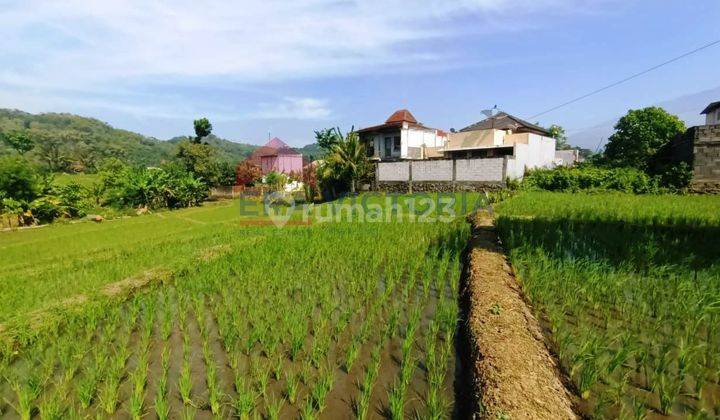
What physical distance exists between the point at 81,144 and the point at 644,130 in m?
75.9

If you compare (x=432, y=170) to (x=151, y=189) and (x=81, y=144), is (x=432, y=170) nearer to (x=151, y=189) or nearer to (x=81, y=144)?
(x=151, y=189)

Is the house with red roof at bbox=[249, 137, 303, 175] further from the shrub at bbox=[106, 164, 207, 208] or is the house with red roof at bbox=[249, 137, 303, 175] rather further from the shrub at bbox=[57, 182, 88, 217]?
the shrub at bbox=[57, 182, 88, 217]

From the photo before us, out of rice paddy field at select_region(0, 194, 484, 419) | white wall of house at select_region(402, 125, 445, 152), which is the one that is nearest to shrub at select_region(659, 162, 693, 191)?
rice paddy field at select_region(0, 194, 484, 419)

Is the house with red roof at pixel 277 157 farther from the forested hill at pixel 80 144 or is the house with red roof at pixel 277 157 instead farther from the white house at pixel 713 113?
the white house at pixel 713 113

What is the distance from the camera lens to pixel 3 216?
11.5 meters

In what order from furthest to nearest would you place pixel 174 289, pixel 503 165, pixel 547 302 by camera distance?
pixel 503 165, pixel 174 289, pixel 547 302

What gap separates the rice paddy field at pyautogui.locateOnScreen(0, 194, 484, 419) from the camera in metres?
2.34

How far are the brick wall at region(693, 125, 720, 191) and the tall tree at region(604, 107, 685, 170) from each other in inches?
626

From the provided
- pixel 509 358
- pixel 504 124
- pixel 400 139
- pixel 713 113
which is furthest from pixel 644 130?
pixel 509 358

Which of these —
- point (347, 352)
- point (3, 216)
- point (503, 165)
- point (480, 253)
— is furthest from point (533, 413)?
point (3, 216)

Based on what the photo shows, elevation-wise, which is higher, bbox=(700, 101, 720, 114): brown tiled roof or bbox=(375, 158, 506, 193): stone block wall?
bbox=(700, 101, 720, 114): brown tiled roof

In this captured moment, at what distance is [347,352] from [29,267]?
6671 millimetres

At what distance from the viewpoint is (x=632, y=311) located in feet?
10.8

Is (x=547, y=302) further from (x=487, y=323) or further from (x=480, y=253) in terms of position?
(x=480, y=253)
